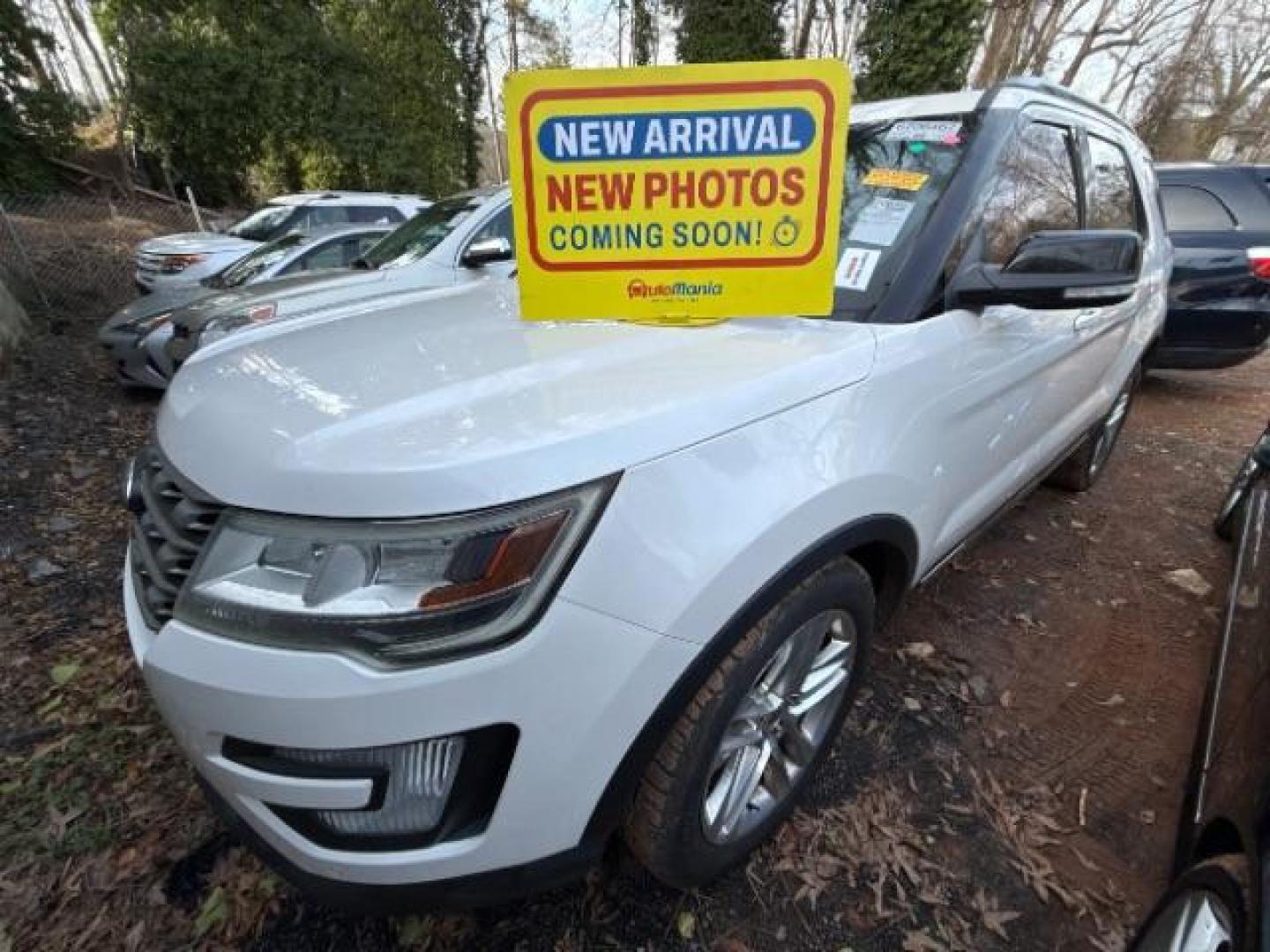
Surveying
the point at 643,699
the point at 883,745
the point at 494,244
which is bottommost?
the point at 883,745

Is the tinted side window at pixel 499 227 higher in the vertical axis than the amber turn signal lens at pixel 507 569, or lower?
lower

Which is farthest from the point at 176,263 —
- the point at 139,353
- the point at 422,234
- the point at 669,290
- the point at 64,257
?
the point at 669,290

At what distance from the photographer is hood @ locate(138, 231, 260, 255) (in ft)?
24.3

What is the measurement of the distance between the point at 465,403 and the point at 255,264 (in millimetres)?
5736

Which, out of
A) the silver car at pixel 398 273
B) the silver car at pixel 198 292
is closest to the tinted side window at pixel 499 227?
the silver car at pixel 398 273

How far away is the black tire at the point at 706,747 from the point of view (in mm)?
1324

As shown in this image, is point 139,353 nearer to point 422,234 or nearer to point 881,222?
point 422,234

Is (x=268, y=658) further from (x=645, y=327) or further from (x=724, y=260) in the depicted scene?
(x=724, y=260)

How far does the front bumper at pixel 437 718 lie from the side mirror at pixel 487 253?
3.57 metres

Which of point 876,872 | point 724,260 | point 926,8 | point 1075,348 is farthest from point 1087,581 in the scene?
point 926,8

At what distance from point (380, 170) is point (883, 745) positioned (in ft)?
56.5

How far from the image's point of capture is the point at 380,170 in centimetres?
1569

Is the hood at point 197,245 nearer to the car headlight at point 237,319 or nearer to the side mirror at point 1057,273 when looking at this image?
the car headlight at point 237,319

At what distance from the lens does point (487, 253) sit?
4.34 metres
